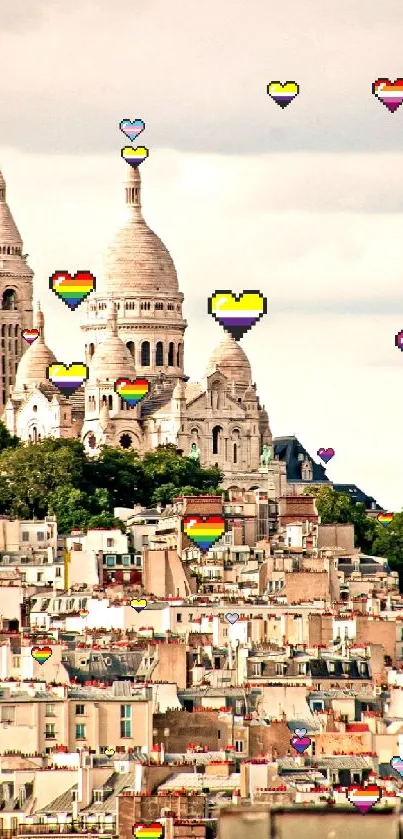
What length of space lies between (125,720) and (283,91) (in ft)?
79.1

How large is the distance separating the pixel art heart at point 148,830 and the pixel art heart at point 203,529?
3354 inches

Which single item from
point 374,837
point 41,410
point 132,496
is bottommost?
point 374,837

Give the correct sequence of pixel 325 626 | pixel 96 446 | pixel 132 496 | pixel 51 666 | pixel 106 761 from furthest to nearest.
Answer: pixel 96 446 < pixel 132 496 < pixel 325 626 < pixel 51 666 < pixel 106 761

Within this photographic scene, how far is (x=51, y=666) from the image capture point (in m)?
67.3

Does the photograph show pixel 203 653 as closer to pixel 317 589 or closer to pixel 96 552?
pixel 317 589

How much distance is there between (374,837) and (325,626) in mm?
77175

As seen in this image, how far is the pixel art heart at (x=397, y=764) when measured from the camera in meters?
44.9

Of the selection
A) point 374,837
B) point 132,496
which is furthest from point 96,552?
point 374,837

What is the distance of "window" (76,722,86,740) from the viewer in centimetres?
5641

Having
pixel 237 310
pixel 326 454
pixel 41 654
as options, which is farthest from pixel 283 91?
pixel 326 454

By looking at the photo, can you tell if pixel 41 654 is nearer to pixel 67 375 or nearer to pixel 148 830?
pixel 148 830

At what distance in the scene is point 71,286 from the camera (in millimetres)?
128125

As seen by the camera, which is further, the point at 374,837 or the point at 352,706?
the point at 352,706

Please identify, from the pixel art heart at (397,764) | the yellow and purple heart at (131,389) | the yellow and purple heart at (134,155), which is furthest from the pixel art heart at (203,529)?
the pixel art heart at (397,764)
